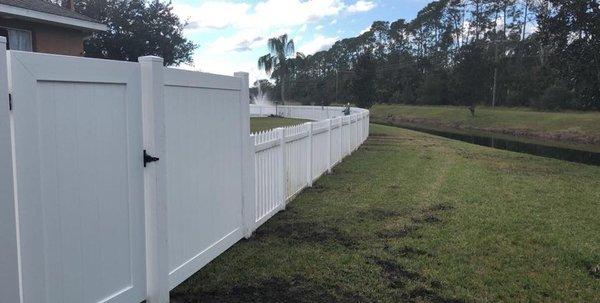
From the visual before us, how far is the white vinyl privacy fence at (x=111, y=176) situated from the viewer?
268 centimetres

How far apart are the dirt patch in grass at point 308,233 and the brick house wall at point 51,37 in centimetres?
1132

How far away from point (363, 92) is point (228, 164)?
26522mm

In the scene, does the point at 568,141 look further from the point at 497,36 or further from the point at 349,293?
the point at 497,36

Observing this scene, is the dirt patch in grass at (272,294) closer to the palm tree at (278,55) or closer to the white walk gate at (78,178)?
the white walk gate at (78,178)

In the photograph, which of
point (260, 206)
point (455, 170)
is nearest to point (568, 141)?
point (455, 170)

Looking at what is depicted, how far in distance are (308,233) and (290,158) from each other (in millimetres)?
1857

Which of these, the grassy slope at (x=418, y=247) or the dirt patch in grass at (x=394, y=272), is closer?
the grassy slope at (x=418, y=247)

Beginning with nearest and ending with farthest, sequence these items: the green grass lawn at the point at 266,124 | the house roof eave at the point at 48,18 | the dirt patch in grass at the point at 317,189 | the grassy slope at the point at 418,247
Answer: the grassy slope at the point at 418,247
the dirt patch in grass at the point at 317,189
the house roof eave at the point at 48,18
the green grass lawn at the point at 266,124

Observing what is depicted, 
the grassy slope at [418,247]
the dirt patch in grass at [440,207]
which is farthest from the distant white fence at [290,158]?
the dirt patch in grass at [440,207]

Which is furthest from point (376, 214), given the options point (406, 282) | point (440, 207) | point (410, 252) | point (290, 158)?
point (406, 282)

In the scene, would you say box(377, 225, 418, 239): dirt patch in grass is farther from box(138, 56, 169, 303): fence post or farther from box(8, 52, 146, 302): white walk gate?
box(8, 52, 146, 302): white walk gate

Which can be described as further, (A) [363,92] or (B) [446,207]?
(A) [363,92]

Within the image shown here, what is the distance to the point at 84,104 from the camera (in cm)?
311

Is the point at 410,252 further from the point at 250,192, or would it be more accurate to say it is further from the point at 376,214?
the point at 250,192
